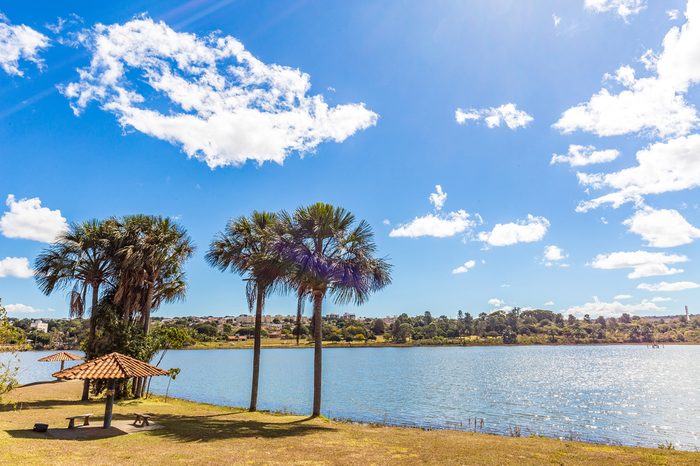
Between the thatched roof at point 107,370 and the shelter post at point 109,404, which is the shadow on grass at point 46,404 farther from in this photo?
the thatched roof at point 107,370

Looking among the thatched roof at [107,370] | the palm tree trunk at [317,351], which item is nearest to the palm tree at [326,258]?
the palm tree trunk at [317,351]

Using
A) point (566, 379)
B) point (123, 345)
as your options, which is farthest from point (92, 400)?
point (566, 379)

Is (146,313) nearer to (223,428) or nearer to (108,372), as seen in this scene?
(108,372)

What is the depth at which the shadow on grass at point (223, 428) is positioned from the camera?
49.9 feet

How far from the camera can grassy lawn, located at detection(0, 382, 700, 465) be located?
38.6 feet

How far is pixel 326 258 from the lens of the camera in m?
20.6

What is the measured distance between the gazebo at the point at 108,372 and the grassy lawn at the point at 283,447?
174cm

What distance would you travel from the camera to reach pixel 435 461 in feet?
40.5

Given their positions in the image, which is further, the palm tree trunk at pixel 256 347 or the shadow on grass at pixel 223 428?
the palm tree trunk at pixel 256 347

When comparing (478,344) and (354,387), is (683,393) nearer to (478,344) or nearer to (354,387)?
(354,387)

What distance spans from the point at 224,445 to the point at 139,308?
54.5 feet

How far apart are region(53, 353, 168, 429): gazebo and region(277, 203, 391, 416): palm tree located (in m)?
7.45

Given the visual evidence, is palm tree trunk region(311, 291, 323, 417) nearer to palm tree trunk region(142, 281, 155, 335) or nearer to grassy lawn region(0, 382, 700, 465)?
grassy lawn region(0, 382, 700, 465)

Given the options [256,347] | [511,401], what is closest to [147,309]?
[256,347]
